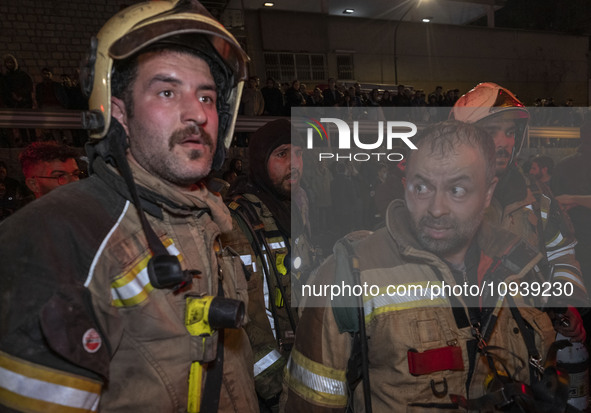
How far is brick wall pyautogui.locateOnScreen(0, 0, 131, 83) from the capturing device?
44.0 feet

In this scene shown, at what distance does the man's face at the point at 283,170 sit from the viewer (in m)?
3.57

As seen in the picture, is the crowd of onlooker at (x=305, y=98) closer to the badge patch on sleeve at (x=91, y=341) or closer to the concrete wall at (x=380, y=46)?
the concrete wall at (x=380, y=46)

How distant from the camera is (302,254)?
11.0 feet

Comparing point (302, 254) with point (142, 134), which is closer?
point (142, 134)

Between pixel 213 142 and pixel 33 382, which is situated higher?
pixel 213 142

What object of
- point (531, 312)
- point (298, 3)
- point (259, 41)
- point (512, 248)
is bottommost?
point (531, 312)

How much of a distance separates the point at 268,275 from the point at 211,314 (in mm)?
1540

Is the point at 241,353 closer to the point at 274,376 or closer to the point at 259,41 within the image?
the point at 274,376

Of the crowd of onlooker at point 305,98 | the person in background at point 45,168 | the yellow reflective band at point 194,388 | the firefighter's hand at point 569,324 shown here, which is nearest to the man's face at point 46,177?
the person in background at point 45,168

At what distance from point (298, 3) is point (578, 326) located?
67.8ft

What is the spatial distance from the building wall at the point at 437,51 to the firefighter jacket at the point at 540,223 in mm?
17230

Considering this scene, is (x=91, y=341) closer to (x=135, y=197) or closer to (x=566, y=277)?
(x=135, y=197)

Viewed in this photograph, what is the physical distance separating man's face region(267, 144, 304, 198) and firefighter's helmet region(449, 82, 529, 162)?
1.55 metres

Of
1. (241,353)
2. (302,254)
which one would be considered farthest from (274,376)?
(302,254)
